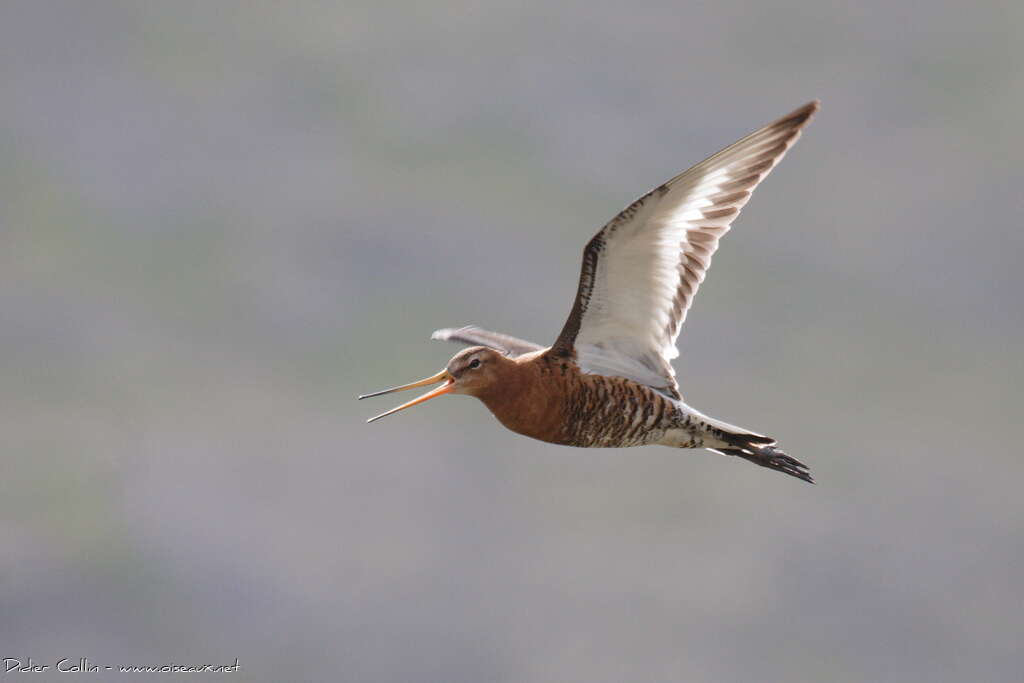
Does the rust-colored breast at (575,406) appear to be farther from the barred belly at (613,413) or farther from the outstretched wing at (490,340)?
the outstretched wing at (490,340)

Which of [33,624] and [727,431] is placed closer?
[727,431]

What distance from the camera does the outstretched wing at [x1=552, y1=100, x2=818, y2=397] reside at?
27.8 feet

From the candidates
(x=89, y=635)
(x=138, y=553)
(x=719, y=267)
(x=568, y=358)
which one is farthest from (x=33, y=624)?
(x=568, y=358)

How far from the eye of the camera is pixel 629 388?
862 centimetres

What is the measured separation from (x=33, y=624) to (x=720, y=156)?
62.8 meters

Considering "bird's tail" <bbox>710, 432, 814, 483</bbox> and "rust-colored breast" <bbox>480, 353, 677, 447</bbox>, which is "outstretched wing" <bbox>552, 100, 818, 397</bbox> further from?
"bird's tail" <bbox>710, 432, 814, 483</bbox>

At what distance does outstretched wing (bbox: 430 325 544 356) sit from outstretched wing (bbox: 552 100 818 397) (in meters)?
0.75

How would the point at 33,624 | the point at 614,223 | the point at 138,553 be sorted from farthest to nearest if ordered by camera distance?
Answer: the point at 138,553
the point at 33,624
the point at 614,223

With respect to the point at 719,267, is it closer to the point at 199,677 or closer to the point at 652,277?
the point at 199,677

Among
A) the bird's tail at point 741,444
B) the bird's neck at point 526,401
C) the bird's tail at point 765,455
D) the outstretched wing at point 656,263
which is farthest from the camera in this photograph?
the bird's tail at point 765,455

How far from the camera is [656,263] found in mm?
8734

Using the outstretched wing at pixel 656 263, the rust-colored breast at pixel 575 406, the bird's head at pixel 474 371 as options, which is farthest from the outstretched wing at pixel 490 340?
the bird's head at pixel 474 371

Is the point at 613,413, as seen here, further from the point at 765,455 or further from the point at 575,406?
the point at 765,455

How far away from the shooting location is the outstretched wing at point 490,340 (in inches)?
384
